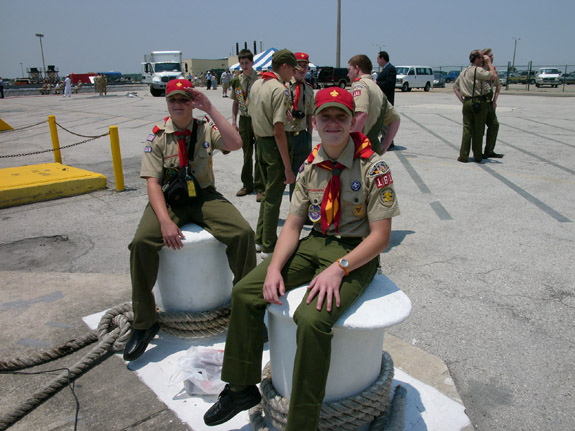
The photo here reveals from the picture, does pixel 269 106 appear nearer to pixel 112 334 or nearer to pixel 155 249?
pixel 155 249

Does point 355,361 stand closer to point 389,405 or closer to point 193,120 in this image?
point 389,405

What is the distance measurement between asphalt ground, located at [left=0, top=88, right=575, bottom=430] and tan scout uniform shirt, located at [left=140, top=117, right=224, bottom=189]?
1271mm

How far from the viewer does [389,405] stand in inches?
99.9

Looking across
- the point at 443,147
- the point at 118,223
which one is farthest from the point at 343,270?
the point at 443,147

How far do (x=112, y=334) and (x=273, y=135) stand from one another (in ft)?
7.93

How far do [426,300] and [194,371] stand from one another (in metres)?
1.96

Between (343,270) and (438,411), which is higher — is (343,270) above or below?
above

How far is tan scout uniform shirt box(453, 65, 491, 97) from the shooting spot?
8.46 meters

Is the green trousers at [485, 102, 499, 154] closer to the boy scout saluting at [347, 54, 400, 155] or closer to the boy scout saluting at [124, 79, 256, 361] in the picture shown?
the boy scout saluting at [347, 54, 400, 155]

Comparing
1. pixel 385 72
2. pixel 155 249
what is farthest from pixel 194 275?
pixel 385 72

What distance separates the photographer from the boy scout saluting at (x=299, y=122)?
4.94m

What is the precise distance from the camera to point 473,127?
29.3 feet

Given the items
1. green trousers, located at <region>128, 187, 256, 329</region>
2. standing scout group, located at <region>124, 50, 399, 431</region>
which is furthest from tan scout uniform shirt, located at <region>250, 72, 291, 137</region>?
green trousers, located at <region>128, 187, 256, 329</region>

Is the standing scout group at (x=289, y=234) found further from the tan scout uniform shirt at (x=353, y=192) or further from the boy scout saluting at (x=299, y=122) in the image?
the boy scout saluting at (x=299, y=122)
